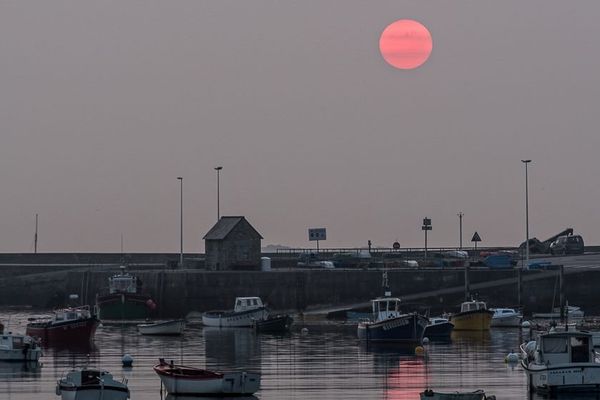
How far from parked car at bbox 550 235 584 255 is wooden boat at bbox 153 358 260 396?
283 feet

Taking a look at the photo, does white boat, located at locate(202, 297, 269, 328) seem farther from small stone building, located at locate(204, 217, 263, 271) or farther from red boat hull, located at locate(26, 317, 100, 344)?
red boat hull, located at locate(26, 317, 100, 344)

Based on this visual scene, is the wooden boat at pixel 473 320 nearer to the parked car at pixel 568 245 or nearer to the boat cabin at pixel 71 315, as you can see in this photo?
the boat cabin at pixel 71 315

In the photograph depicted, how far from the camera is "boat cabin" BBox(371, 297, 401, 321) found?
251 feet

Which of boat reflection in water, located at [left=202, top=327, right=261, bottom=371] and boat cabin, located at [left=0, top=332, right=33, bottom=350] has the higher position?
boat cabin, located at [left=0, top=332, right=33, bottom=350]

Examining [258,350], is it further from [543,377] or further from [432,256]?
[432,256]

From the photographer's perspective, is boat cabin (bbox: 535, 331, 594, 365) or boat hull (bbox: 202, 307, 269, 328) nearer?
boat cabin (bbox: 535, 331, 594, 365)

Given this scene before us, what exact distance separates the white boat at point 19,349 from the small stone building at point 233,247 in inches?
1553

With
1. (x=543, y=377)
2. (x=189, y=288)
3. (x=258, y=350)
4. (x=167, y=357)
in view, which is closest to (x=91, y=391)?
(x=543, y=377)

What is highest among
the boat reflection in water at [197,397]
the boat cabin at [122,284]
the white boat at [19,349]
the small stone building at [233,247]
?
the small stone building at [233,247]

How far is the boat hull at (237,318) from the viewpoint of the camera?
8906 centimetres

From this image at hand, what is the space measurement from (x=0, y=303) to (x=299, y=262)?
2272 cm

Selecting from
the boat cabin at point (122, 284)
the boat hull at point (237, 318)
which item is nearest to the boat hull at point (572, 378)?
the boat hull at point (237, 318)

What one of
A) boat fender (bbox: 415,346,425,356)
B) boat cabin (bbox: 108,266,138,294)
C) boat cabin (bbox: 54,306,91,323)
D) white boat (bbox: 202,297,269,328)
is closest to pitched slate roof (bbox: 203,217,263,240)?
boat cabin (bbox: 108,266,138,294)

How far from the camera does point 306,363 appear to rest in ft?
205
